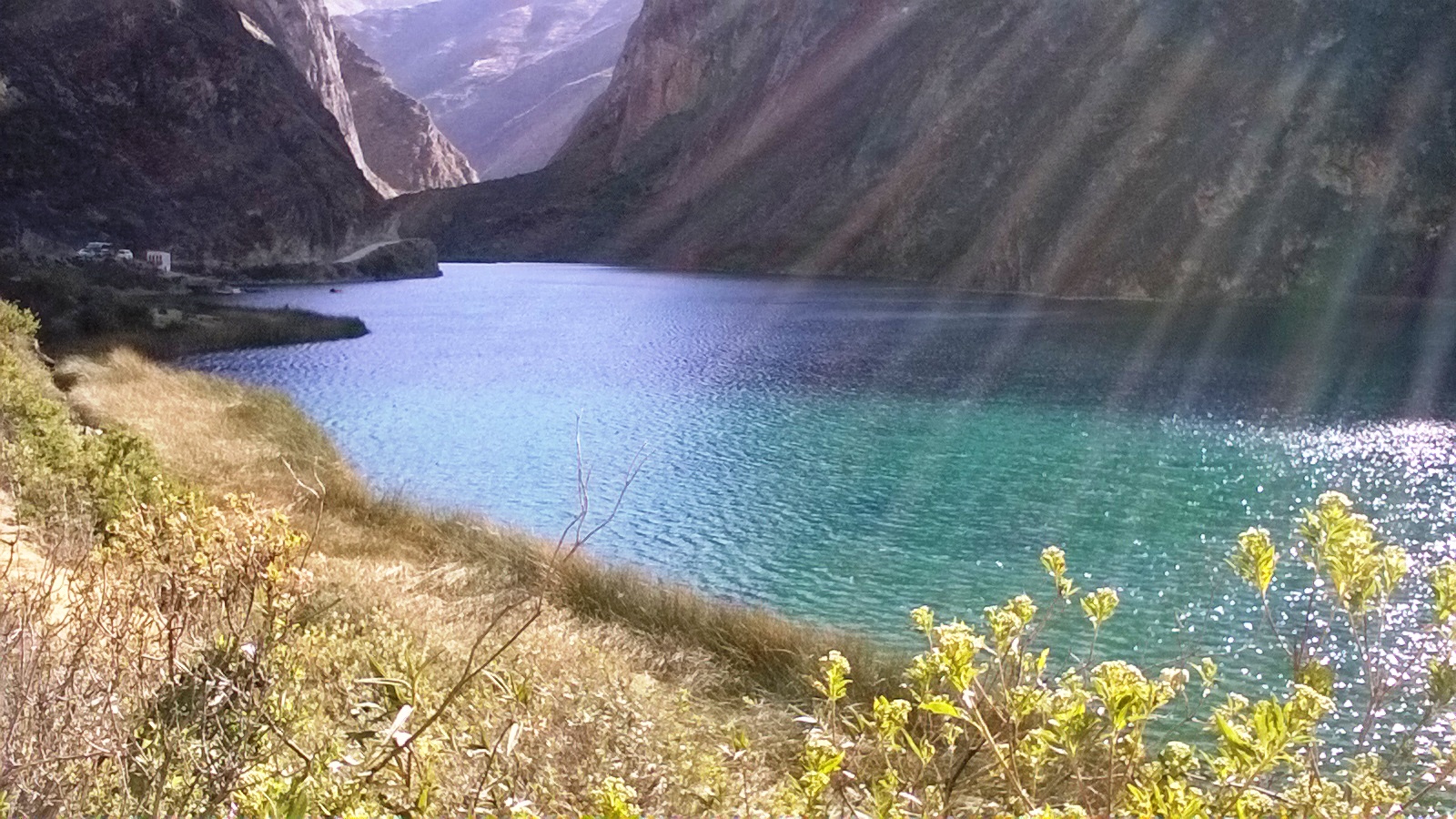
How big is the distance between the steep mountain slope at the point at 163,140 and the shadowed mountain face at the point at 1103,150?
102ft

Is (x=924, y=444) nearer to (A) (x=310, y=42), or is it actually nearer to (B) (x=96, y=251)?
(B) (x=96, y=251)

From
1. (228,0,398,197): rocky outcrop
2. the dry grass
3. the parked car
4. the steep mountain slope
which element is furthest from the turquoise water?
(228,0,398,197): rocky outcrop

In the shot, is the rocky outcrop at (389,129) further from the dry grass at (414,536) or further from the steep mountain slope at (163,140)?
the dry grass at (414,536)

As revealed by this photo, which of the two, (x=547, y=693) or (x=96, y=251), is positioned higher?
(x=96, y=251)

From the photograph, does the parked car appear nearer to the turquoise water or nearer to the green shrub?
the turquoise water

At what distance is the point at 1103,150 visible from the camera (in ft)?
188

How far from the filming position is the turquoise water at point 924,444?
11406 mm

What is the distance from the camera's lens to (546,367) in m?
28.5

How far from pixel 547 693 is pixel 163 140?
8376cm

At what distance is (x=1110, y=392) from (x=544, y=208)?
10697cm

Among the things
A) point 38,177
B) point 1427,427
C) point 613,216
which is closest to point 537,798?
point 1427,427

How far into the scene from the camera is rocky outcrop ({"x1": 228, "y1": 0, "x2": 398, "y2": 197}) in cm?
11069

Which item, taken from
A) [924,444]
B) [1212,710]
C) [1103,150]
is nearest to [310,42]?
[1103,150]

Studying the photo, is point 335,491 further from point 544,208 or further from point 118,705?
point 544,208
